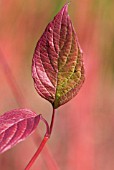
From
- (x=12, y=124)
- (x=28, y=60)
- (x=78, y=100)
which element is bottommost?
(x=78, y=100)

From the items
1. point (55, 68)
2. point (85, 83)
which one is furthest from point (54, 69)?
point (85, 83)

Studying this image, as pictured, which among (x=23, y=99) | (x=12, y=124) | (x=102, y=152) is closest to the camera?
(x=12, y=124)

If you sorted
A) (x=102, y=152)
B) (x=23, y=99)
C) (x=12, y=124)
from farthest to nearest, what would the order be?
(x=102, y=152) < (x=23, y=99) < (x=12, y=124)

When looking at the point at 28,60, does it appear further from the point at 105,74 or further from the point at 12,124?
the point at 12,124

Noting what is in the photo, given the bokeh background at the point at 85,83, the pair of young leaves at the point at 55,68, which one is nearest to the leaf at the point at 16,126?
the pair of young leaves at the point at 55,68

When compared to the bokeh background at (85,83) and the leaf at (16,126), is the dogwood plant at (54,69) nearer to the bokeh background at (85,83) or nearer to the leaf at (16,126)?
the leaf at (16,126)

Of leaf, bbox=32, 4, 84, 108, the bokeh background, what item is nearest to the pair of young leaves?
leaf, bbox=32, 4, 84, 108

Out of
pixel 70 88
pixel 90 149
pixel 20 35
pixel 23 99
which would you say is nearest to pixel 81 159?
pixel 90 149

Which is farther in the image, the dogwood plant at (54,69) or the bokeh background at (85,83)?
the bokeh background at (85,83)
